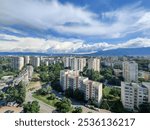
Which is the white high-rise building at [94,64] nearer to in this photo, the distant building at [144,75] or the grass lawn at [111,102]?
the grass lawn at [111,102]

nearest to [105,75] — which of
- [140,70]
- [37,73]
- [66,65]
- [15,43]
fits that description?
[140,70]

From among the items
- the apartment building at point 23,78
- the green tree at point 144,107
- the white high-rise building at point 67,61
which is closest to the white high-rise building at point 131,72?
the green tree at point 144,107

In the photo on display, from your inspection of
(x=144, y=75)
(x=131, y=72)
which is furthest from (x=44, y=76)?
(x=144, y=75)

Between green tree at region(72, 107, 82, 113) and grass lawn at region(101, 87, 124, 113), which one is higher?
grass lawn at region(101, 87, 124, 113)

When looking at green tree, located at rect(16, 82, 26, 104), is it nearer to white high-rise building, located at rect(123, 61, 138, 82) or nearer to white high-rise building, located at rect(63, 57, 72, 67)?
white high-rise building, located at rect(63, 57, 72, 67)

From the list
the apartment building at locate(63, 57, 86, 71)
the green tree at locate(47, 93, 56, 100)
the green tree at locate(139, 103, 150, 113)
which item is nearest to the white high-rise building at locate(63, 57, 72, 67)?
the apartment building at locate(63, 57, 86, 71)

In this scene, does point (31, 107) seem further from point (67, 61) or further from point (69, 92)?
point (67, 61)
